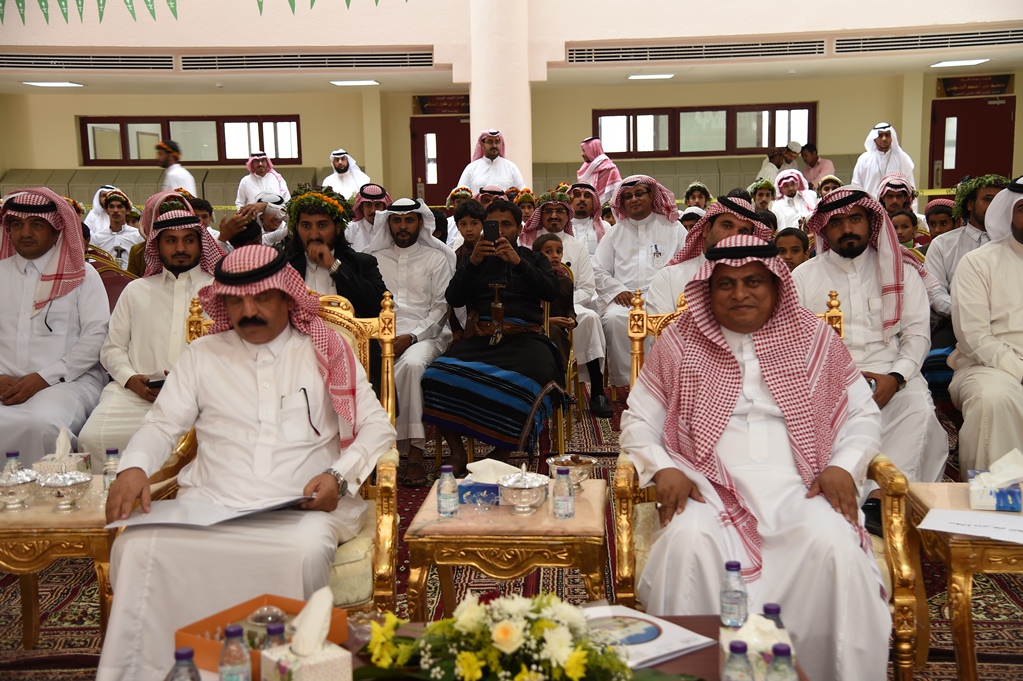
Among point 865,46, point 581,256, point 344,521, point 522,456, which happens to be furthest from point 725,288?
point 865,46

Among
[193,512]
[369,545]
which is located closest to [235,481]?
[193,512]

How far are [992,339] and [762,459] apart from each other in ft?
5.83

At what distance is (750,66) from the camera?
12.2m

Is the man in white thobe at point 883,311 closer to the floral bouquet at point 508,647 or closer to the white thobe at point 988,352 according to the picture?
the white thobe at point 988,352

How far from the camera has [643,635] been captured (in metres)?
2.07

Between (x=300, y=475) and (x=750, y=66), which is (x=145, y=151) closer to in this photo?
(x=750, y=66)

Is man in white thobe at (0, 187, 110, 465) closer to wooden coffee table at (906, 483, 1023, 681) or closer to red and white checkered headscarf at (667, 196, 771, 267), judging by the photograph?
red and white checkered headscarf at (667, 196, 771, 267)

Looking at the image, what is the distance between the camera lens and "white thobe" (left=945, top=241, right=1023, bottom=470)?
374 cm

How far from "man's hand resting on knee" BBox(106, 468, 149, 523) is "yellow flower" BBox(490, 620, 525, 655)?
137 cm

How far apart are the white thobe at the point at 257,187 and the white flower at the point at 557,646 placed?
436 inches

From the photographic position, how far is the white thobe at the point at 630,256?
673 centimetres

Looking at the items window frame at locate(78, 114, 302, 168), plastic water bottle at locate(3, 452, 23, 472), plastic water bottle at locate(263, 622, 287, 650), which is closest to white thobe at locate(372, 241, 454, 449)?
plastic water bottle at locate(3, 452, 23, 472)

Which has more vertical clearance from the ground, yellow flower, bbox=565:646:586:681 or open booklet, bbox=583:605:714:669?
yellow flower, bbox=565:646:586:681

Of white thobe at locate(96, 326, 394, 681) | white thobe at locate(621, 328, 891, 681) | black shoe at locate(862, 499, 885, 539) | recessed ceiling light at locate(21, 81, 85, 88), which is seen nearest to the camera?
white thobe at locate(621, 328, 891, 681)
